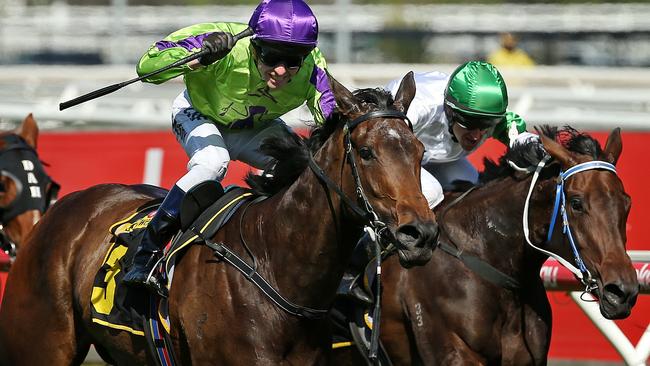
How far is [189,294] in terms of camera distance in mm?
4398

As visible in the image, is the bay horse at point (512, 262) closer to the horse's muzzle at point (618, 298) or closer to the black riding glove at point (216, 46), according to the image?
the horse's muzzle at point (618, 298)

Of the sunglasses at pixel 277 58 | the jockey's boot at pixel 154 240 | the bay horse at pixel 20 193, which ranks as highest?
the sunglasses at pixel 277 58

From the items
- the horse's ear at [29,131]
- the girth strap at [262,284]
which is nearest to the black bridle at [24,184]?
the horse's ear at [29,131]

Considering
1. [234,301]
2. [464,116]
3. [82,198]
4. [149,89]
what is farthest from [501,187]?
[149,89]

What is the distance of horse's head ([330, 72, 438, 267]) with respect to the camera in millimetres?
3715

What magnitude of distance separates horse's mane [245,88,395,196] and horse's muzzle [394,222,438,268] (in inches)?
23.5

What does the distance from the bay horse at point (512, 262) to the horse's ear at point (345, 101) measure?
1.24 meters

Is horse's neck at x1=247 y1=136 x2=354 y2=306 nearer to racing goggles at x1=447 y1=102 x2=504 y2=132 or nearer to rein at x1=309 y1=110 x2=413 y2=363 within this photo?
rein at x1=309 y1=110 x2=413 y2=363

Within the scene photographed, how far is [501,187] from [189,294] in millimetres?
1712

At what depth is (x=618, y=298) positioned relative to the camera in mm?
4574

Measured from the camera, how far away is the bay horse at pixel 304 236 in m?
3.86

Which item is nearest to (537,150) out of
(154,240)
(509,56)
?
(154,240)

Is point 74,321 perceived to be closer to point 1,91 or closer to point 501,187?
point 501,187

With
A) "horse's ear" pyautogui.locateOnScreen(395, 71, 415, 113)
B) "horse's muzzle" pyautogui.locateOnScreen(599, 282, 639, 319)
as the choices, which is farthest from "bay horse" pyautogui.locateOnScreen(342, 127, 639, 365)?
"horse's ear" pyautogui.locateOnScreen(395, 71, 415, 113)
